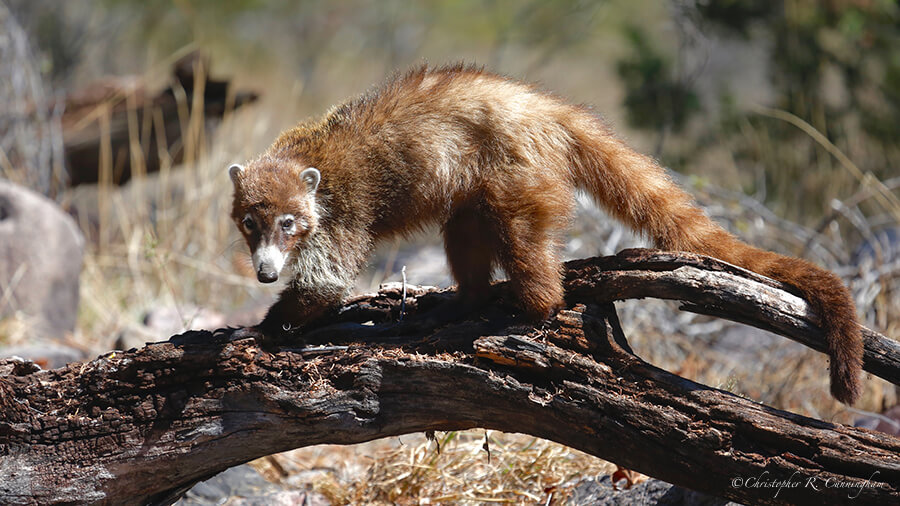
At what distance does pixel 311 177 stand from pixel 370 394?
117 cm

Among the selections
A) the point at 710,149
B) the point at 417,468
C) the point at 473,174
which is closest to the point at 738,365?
the point at 417,468

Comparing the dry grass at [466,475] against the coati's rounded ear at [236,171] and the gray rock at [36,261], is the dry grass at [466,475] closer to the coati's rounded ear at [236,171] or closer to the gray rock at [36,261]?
the coati's rounded ear at [236,171]

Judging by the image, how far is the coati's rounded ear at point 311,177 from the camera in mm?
4078

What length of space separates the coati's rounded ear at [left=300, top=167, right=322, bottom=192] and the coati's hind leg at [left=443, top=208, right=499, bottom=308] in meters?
0.70

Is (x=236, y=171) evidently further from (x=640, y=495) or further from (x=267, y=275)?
(x=640, y=495)

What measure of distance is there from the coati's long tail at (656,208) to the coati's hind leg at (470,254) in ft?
1.92

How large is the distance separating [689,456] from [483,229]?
4.65 ft

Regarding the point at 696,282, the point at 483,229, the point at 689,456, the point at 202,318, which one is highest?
the point at 202,318

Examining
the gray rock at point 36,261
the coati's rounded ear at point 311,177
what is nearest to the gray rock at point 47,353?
the gray rock at point 36,261

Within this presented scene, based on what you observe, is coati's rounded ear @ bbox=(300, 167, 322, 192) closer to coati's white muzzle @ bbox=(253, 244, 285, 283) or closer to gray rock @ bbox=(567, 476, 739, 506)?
coati's white muzzle @ bbox=(253, 244, 285, 283)

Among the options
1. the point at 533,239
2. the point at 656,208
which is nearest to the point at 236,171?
the point at 533,239

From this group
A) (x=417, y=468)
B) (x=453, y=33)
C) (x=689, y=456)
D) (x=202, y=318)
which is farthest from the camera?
(x=453, y=33)

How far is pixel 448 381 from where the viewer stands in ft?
11.7

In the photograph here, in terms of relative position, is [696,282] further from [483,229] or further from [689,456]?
[483,229]
